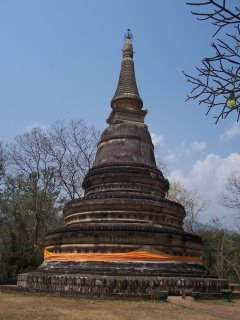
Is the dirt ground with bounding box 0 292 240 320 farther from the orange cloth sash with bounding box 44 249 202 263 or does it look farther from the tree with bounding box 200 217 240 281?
the tree with bounding box 200 217 240 281

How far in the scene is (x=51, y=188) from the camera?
35.0m

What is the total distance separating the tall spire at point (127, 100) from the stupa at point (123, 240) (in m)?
1.36

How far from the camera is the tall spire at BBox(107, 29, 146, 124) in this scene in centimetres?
2558

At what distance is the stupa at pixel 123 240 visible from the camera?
14719mm

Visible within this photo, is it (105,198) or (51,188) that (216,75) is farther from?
(51,188)

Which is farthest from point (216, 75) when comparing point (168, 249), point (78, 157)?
point (78, 157)

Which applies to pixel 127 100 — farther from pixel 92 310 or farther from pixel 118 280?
pixel 92 310

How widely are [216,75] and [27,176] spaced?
31766mm

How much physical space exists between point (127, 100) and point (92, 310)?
17.1 metres

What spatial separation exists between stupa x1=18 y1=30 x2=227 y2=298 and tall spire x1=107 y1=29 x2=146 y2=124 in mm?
1361

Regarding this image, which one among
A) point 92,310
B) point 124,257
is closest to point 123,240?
point 124,257

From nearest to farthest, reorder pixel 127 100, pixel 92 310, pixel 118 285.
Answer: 1. pixel 92 310
2. pixel 118 285
3. pixel 127 100

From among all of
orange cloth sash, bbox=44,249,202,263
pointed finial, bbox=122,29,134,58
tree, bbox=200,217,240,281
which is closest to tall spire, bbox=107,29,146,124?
pointed finial, bbox=122,29,134,58

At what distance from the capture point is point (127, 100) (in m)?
26.0
